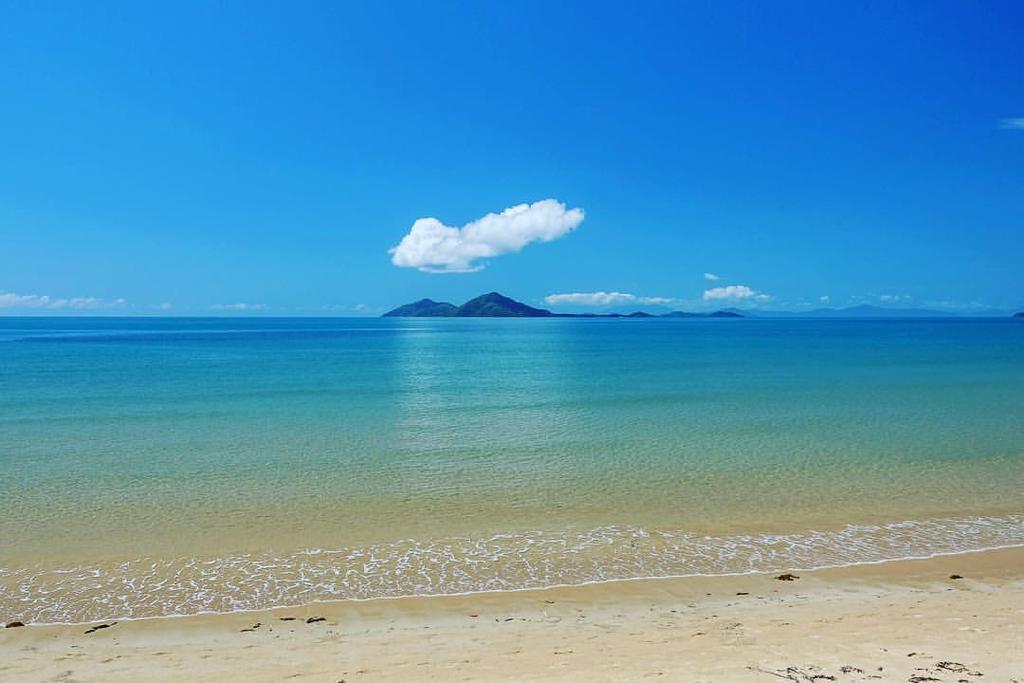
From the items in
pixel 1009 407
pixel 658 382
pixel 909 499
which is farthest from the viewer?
pixel 658 382

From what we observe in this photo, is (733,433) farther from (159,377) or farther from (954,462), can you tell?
(159,377)

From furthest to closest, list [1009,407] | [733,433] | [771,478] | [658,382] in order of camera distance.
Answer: [658,382] → [1009,407] → [733,433] → [771,478]

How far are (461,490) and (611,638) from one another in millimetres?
8209

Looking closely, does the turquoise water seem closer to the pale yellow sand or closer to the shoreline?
the shoreline

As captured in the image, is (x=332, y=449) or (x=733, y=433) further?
(x=733, y=433)

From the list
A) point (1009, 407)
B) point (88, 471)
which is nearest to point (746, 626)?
point (88, 471)

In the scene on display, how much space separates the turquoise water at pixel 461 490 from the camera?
1137cm

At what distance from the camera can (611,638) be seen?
28.1 ft

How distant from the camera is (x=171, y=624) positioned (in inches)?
371

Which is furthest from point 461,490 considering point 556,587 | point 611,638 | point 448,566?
point 611,638

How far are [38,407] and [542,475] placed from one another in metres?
27.1

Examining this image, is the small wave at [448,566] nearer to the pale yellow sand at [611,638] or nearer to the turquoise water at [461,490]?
the turquoise water at [461,490]

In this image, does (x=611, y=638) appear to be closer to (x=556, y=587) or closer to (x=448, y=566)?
(x=556, y=587)

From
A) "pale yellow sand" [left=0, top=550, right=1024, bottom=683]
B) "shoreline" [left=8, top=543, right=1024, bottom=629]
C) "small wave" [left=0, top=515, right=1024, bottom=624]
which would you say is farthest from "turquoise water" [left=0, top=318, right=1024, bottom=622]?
"pale yellow sand" [left=0, top=550, right=1024, bottom=683]
